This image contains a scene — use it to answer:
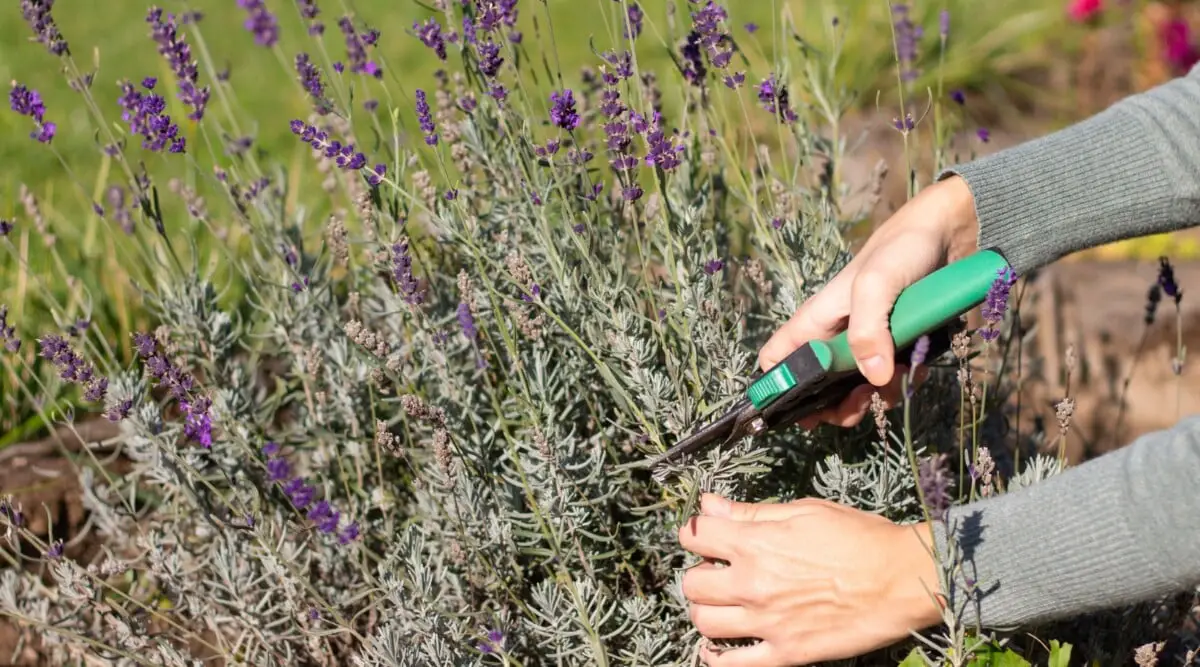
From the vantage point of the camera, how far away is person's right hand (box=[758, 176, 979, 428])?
1660mm

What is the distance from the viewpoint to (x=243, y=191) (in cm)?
212

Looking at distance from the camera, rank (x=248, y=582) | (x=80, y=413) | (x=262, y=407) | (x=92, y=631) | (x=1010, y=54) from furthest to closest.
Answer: (x=1010, y=54), (x=80, y=413), (x=262, y=407), (x=92, y=631), (x=248, y=582)

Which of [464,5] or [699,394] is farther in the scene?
[464,5]

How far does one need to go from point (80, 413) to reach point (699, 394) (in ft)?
5.93

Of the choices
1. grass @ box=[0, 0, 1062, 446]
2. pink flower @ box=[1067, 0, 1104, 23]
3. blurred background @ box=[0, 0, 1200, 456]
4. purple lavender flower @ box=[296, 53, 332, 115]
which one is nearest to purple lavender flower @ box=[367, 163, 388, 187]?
purple lavender flower @ box=[296, 53, 332, 115]

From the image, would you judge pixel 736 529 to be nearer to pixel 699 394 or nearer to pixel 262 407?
pixel 699 394

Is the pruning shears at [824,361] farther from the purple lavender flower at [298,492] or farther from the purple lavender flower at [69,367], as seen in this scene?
the purple lavender flower at [69,367]

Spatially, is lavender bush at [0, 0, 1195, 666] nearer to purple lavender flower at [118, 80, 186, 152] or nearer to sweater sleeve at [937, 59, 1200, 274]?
purple lavender flower at [118, 80, 186, 152]

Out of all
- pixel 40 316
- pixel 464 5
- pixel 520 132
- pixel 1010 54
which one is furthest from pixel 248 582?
pixel 1010 54

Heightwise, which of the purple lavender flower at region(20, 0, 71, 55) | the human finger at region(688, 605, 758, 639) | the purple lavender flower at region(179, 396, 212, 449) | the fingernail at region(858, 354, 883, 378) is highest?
the purple lavender flower at region(20, 0, 71, 55)

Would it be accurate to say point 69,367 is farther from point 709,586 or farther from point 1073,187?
point 1073,187

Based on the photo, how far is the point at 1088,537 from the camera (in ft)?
4.68

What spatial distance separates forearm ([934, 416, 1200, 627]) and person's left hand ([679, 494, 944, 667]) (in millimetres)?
64

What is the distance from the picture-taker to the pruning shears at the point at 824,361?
5.26ft
